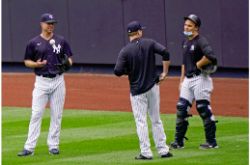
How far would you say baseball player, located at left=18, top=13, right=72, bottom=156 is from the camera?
1403 cm

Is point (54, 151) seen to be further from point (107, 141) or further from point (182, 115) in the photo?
point (182, 115)

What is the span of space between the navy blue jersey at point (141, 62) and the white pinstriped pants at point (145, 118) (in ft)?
0.32

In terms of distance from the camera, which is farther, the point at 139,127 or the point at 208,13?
the point at 208,13

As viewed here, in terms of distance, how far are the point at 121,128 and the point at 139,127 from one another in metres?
4.09

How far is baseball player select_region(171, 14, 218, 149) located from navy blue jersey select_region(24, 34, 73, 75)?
1820 mm

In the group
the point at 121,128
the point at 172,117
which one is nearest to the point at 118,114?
the point at 172,117

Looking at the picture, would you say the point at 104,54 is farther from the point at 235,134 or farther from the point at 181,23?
the point at 235,134

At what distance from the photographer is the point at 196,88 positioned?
1434 cm

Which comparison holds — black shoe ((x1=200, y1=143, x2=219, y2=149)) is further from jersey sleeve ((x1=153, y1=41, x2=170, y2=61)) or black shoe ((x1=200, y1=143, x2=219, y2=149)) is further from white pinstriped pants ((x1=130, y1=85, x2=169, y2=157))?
jersey sleeve ((x1=153, y1=41, x2=170, y2=61))

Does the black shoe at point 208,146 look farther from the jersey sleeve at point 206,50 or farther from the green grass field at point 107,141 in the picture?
the jersey sleeve at point 206,50

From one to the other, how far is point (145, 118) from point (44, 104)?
64.1 inches

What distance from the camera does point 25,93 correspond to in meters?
22.7

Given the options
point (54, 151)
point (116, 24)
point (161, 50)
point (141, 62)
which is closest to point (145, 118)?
point (141, 62)

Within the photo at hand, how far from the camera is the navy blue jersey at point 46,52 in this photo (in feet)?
46.1
